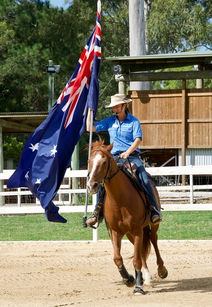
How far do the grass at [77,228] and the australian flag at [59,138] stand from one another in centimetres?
537

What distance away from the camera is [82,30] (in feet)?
153

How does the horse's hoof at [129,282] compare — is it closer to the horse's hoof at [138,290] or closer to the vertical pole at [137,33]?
the horse's hoof at [138,290]

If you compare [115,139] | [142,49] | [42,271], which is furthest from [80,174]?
[142,49]

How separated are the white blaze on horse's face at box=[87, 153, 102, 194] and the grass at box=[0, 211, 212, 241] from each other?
293 inches

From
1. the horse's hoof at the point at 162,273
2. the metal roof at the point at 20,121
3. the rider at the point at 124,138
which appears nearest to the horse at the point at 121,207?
the rider at the point at 124,138

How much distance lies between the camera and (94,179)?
9375 mm

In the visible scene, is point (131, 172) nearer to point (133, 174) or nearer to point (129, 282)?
point (133, 174)

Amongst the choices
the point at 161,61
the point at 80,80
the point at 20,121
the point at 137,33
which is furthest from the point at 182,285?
the point at 137,33

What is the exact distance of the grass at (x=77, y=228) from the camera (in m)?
17.4

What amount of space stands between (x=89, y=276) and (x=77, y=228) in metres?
7.76

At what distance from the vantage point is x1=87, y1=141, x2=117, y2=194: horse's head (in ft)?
30.6

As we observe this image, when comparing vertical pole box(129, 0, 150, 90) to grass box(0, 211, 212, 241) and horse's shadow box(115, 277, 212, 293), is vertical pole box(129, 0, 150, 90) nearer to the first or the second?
grass box(0, 211, 212, 241)

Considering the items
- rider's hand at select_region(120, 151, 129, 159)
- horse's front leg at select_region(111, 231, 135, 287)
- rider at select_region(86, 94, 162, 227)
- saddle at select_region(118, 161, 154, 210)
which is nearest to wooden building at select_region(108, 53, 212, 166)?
rider at select_region(86, 94, 162, 227)

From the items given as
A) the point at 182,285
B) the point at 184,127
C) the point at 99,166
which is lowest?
the point at 182,285
